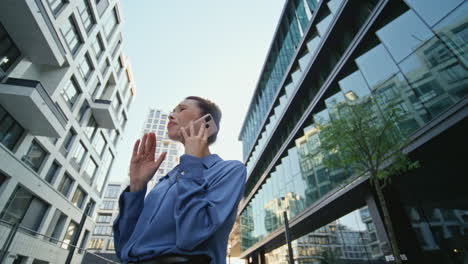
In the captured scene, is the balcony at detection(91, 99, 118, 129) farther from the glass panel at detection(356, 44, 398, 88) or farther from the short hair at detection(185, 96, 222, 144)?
the short hair at detection(185, 96, 222, 144)

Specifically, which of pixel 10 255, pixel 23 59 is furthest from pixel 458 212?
pixel 23 59

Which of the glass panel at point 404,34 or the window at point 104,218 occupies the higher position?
the window at point 104,218

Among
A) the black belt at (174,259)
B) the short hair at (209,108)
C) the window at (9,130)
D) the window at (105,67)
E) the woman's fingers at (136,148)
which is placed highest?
the window at (105,67)

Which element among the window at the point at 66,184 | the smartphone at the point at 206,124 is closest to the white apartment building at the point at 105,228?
the window at the point at 66,184

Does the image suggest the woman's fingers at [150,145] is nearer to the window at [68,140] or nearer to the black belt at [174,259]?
the black belt at [174,259]

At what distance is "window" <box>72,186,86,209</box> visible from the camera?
18.9 metres

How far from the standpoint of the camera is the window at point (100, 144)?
2171cm

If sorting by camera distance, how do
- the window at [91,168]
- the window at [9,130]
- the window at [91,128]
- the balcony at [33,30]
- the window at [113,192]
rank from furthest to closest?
the window at [113,192] → the window at [91,168] → the window at [91,128] → the window at [9,130] → the balcony at [33,30]

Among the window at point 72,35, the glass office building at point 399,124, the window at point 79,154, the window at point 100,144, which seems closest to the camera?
the glass office building at point 399,124

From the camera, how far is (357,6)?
11.8 metres

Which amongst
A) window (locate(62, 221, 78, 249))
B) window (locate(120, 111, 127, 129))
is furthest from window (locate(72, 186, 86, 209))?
window (locate(120, 111, 127, 129))

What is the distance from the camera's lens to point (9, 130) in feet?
40.1

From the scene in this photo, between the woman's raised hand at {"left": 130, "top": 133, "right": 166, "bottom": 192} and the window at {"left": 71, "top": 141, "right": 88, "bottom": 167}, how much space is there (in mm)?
20071

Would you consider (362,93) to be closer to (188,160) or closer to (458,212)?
(458,212)
